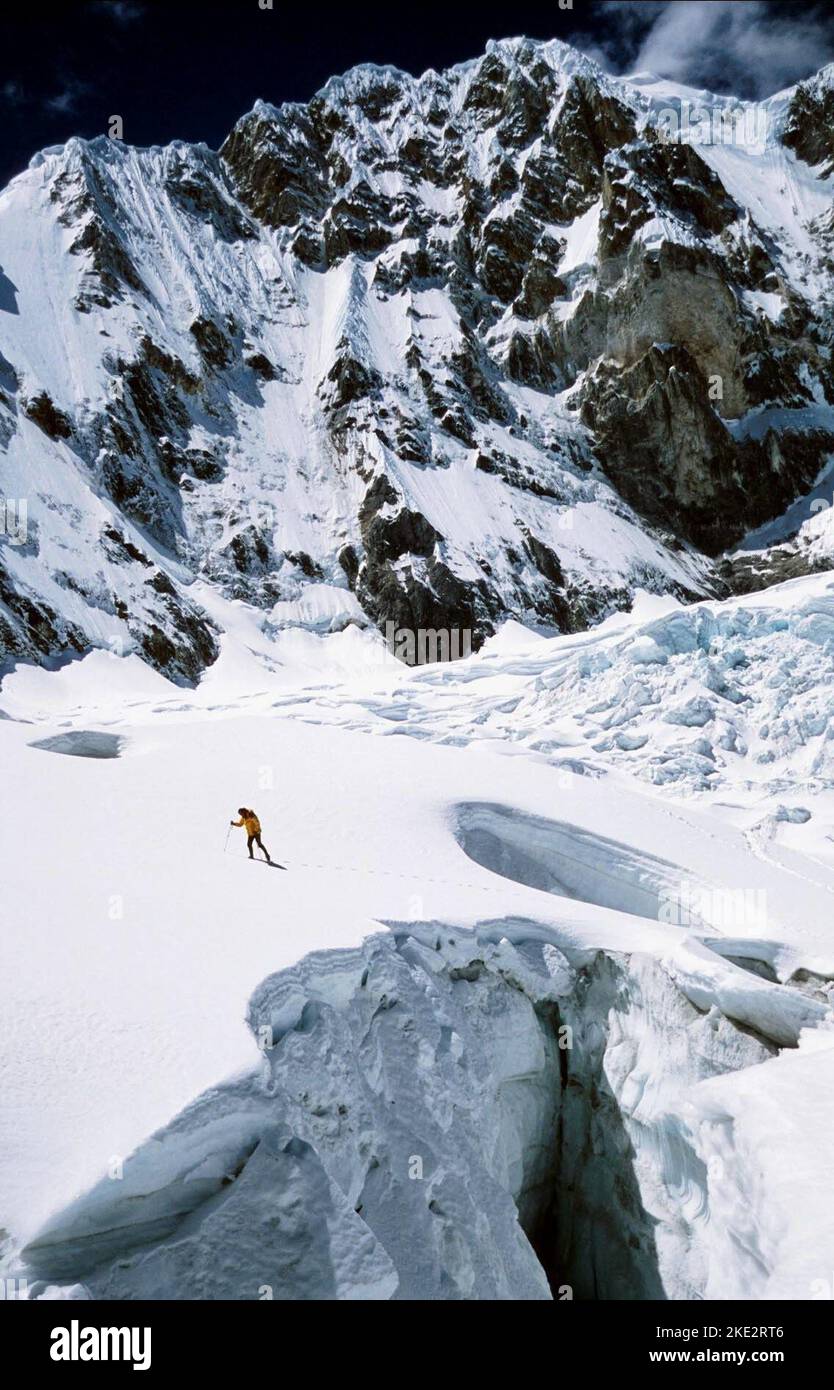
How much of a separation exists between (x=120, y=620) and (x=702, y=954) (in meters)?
52.2

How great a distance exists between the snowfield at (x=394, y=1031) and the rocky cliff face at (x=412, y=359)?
4280 centimetres

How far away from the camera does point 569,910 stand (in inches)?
480

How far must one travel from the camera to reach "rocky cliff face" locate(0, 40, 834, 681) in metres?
67.8

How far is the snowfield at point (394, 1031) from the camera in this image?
6.11m

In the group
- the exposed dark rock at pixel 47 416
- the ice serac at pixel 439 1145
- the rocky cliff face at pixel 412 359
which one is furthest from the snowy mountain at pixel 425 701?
the rocky cliff face at pixel 412 359

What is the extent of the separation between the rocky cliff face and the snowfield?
42.8m

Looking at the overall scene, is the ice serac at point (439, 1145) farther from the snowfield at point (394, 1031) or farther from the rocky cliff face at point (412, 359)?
the rocky cliff face at point (412, 359)

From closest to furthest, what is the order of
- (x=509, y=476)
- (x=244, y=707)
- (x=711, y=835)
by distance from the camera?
1. (x=711, y=835)
2. (x=244, y=707)
3. (x=509, y=476)

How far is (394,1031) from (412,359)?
80125 mm

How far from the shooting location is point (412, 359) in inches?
3246

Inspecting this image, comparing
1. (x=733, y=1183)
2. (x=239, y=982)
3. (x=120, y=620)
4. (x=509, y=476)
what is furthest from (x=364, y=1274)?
(x=509, y=476)

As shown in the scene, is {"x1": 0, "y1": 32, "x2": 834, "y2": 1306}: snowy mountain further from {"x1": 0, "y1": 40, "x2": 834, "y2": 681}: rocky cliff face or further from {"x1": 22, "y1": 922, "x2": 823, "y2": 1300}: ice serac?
{"x1": 0, "y1": 40, "x2": 834, "y2": 681}: rocky cliff face

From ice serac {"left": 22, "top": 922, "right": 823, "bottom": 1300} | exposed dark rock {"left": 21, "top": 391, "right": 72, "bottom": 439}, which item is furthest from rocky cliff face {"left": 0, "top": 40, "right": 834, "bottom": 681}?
ice serac {"left": 22, "top": 922, "right": 823, "bottom": 1300}
